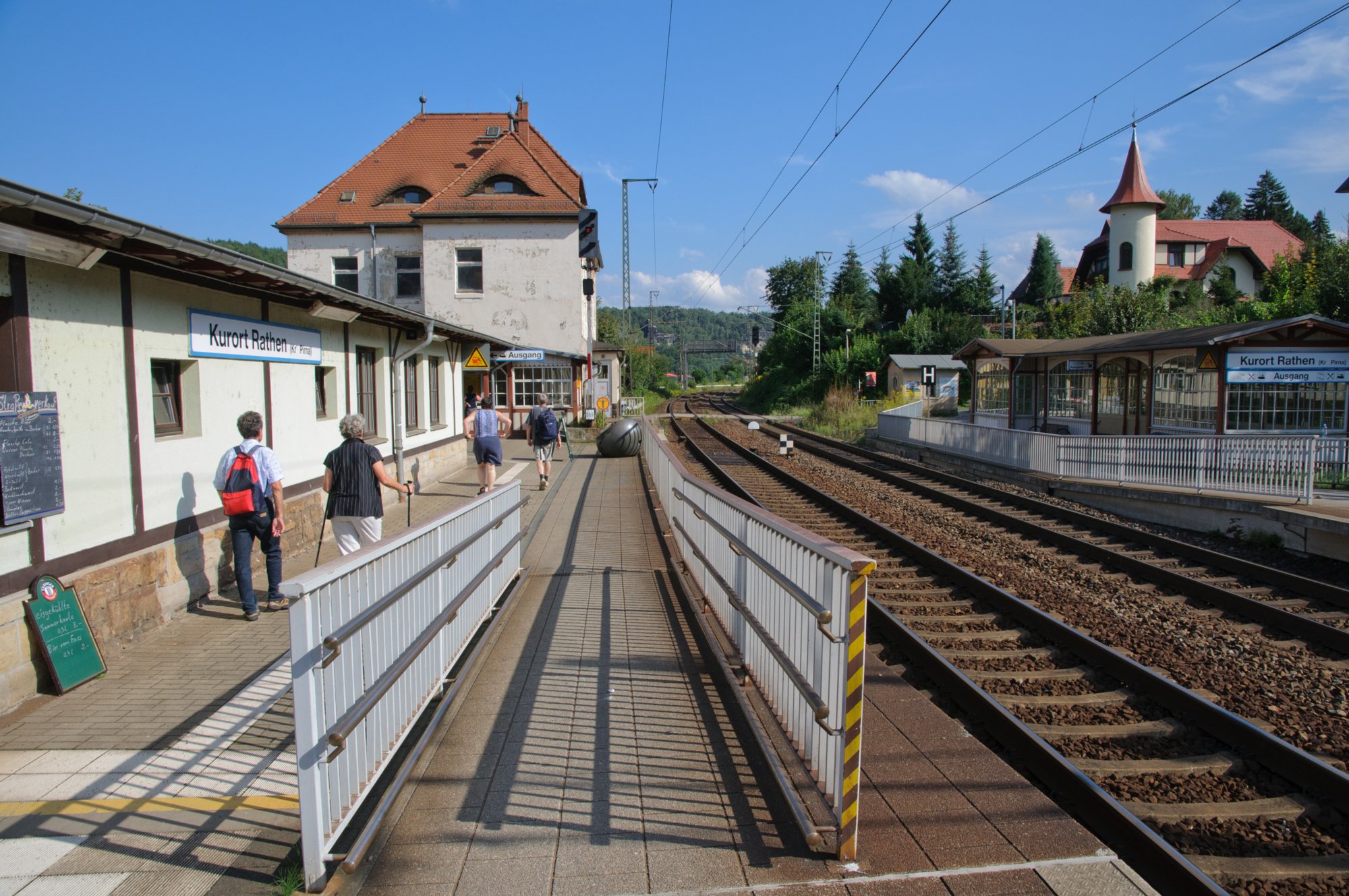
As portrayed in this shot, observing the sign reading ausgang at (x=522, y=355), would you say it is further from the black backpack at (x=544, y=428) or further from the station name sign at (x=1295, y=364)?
the station name sign at (x=1295, y=364)

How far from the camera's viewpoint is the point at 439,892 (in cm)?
313

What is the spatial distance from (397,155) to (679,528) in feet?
112

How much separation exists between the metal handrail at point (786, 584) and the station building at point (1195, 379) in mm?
14871

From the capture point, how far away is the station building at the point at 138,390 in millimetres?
5355

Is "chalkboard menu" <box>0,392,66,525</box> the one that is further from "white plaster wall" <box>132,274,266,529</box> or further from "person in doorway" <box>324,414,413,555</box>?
"person in doorway" <box>324,414,413,555</box>

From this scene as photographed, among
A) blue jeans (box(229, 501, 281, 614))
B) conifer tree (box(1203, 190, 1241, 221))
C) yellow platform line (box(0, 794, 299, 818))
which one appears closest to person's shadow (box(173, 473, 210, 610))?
blue jeans (box(229, 501, 281, 614))

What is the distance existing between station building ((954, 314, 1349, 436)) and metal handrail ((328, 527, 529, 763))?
16.5 m

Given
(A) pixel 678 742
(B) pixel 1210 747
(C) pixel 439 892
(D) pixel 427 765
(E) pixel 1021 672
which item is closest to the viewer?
(C) pixel 439 892

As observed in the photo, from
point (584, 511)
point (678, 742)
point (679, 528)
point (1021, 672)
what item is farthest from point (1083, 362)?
point (678, 742)

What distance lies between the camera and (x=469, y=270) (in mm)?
33406

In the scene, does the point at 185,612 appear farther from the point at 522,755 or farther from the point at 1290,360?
the point at 1290,360

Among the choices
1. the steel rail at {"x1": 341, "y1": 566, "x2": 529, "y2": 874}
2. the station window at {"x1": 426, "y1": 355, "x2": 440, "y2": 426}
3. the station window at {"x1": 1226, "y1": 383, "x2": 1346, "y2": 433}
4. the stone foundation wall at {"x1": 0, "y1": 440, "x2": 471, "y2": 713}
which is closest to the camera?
the steel rail at {"x1": 341, "y1": 566, "x2": 529, "y2": 874}

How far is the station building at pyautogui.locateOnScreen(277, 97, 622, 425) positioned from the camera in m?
32.6

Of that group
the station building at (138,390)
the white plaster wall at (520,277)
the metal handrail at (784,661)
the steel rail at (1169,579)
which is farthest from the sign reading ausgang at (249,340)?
the white plaster wall at (520,277)
